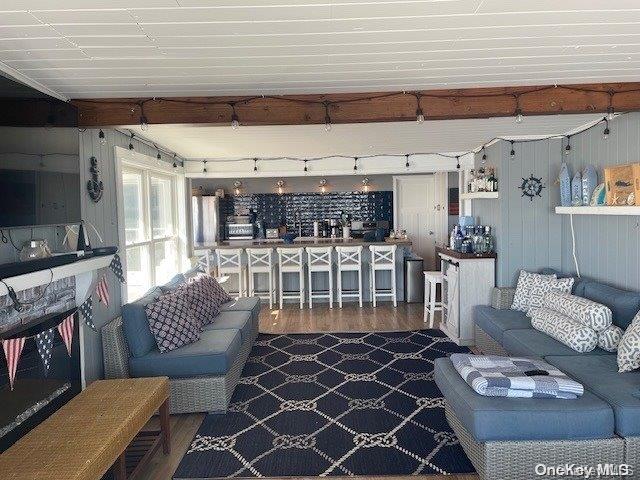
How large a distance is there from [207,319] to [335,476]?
2.11 metres

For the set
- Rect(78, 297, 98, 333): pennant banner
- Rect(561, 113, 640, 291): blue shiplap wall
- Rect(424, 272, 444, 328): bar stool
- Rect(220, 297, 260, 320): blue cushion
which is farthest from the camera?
Rect(424, 272, 444, 328): bar stool

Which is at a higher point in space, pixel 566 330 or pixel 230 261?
pixel 230 261

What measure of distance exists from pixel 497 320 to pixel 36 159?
3761 mm

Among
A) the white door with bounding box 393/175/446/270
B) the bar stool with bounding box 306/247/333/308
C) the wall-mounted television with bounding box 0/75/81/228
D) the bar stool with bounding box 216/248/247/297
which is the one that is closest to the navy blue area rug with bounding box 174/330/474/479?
the wall-mounted television with bounding box 0/75/81/228

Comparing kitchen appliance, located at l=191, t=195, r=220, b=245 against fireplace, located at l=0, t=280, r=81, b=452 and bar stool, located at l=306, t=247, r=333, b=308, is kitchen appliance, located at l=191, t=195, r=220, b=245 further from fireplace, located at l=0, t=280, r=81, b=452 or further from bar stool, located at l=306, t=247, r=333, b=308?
fireplace, located at l=0, t=280, r=81, b=452

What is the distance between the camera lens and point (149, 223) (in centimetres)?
503

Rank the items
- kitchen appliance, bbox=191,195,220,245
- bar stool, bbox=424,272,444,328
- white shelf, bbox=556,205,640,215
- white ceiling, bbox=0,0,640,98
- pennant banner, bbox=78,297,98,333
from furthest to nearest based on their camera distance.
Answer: kitchen appliance, bbox=191,195,220,245 → bar stool, bbox=424,272,444,328 → white shelf, bbox=556,205,640,215 → pennant banner, bbox=78,297,98,333 → white ceiling, bbox=0,0,640,98

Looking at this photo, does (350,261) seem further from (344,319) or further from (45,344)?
(45,344)

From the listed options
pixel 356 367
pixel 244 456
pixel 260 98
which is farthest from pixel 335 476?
pixel 260 98

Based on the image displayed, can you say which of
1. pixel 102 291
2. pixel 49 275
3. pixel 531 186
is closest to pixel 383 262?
pixel 531 186

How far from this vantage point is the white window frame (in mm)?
4027

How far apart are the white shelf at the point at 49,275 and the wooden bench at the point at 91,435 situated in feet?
2.53

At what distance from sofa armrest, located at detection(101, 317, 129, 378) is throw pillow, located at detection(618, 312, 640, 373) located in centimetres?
338

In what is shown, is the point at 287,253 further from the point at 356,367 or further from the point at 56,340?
the point at 56,340
